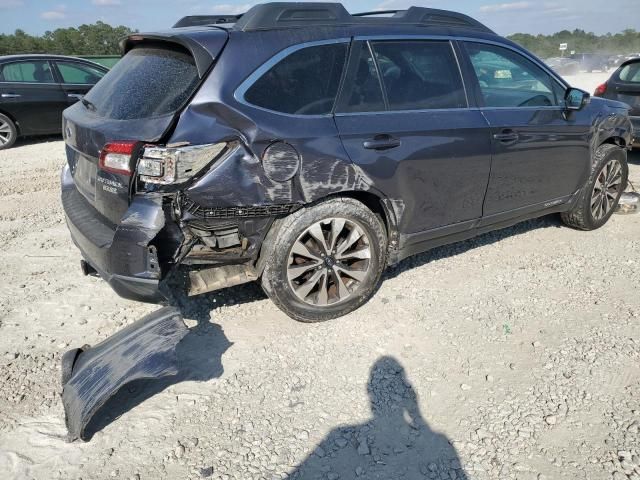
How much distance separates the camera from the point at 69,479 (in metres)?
2.30

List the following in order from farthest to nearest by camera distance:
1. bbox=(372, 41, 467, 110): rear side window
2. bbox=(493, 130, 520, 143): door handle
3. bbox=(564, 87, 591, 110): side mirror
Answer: bbox=(564, 87, 591, 110): side mirror, bbox=(493, 130, 520, 143): door handle, bbox=(372, 41, 467, 110): rear side window

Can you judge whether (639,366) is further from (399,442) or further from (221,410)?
(221,410)

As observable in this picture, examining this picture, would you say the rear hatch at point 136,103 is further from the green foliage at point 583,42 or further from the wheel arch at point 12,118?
the green foliage at point 583,42

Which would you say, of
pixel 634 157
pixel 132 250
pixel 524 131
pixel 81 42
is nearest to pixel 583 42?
pixel 81 42

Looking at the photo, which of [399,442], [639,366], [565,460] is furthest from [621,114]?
[399,442]

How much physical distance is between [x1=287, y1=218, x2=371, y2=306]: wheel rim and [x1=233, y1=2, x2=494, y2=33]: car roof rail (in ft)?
3.97

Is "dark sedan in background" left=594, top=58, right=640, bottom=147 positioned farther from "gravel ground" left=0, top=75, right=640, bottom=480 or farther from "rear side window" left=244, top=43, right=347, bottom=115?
"rear side window" left=244, top=43, right=347, bottom=115

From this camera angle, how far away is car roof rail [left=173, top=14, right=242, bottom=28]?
142 inches

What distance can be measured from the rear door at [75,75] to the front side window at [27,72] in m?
0.19

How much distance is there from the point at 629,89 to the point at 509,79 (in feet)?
14.5

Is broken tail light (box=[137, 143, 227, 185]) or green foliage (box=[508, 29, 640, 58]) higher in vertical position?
broken tail light (box=[137, 143, 227, 185])

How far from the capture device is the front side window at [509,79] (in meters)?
3.87

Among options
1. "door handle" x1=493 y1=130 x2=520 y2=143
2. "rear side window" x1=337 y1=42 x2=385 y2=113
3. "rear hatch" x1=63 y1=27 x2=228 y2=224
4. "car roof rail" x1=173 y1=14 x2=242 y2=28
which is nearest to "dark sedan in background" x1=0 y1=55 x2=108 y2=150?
"car roof rail" x1=173 y1=14 x2=242 y2=28

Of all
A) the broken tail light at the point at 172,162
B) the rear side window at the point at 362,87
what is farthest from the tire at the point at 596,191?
the broken tail light at the point at 172,162
